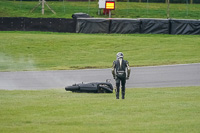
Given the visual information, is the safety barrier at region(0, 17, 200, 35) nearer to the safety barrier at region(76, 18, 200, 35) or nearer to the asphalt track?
the safety barrier at region(76, 18, 200, 35)

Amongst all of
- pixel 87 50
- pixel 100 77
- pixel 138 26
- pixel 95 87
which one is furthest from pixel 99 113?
pixel 138 26

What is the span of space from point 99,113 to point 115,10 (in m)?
45.5

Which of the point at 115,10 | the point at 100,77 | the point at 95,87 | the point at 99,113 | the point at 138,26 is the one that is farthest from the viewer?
the point at 115,10

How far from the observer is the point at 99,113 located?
12727 mm

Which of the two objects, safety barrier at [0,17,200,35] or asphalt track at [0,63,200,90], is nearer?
asphalt track at [0,63,200,90]

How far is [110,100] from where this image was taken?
51.1 ft

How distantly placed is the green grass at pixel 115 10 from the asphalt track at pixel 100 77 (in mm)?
26215

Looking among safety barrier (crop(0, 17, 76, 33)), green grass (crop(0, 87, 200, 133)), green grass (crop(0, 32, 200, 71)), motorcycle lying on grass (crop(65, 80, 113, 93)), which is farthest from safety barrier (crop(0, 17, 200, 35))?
green grass (crop(0, 87, 200, 133))

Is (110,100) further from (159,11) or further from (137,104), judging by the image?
(159,11)

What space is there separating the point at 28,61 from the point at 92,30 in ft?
35.1

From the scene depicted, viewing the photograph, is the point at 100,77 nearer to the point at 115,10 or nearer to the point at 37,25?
the point at 37,25

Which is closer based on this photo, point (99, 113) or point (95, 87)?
point (99, 113)

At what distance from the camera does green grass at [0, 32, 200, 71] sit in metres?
30.7

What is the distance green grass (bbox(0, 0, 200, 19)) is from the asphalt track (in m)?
26.2
